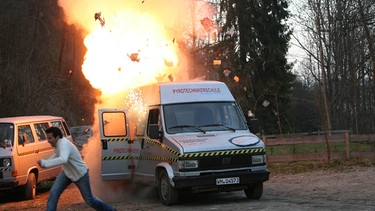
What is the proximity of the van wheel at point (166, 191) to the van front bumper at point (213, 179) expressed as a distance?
1.16ft

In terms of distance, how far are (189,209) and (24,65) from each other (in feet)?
61.1

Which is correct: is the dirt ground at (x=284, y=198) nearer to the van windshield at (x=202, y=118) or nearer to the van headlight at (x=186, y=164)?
the van headlight at (x=186, y=164)

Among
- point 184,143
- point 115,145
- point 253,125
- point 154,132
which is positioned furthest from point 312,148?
point 184,143

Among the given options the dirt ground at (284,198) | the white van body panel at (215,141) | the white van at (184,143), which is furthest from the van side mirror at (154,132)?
the dirt ground at (284,198)

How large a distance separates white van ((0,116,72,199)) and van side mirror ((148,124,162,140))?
13.8 feet

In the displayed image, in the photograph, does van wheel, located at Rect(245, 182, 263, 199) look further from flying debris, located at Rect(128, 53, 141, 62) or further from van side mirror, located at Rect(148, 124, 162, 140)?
flying debris, located at Rect(128, 53, 141, 62)

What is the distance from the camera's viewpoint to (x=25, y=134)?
1412 cm

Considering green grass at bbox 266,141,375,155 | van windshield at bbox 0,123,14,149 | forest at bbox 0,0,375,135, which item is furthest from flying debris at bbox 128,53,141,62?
forest at bbox 0,0,375,135

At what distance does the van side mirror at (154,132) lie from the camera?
11347 millimetres

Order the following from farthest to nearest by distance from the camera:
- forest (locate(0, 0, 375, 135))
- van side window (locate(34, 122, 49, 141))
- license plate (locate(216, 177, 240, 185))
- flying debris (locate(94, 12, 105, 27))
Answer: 1. forest (locate(0, 0, 375, 135))
2. flying debris (locate(94, 12, 105, 27))
3. van side window (locate(34, 122, 49, 141))
4. license plate (locate(216, 177, 240, 185))

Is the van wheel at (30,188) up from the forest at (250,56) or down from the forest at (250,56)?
down

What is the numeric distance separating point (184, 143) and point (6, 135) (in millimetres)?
5594

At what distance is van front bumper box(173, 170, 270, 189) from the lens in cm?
1045

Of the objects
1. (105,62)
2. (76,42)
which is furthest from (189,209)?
(76,42)
